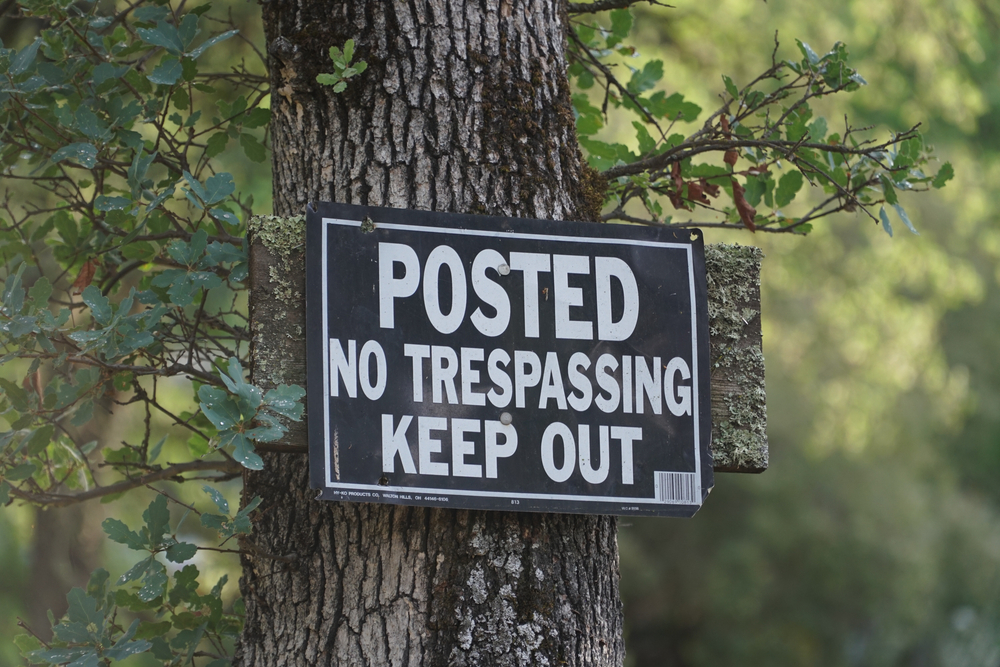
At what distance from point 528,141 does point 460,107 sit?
131mm

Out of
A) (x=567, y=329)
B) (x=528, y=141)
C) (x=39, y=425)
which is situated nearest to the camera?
(x=567, y=329)

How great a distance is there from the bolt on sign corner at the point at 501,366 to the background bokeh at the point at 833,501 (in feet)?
18.5

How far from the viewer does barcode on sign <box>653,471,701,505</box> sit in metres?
1.49

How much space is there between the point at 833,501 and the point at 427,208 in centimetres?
933

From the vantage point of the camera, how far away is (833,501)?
9852mm

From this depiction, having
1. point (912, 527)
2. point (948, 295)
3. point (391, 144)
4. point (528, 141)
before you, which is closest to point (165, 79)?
point (391, 144)

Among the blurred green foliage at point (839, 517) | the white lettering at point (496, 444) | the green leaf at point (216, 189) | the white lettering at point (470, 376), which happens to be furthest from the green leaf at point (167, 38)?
the blurred green foliage at point (839, 517)

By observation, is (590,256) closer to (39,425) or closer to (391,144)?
(391,144)

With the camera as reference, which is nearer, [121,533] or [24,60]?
[121,533]

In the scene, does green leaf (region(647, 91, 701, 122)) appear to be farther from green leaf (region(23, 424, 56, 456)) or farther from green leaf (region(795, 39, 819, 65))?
green leaf (region(23, 424, 56, 456))

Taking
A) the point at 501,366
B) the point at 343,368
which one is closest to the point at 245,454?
the point at 343,368

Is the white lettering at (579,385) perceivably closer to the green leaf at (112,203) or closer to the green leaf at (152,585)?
the green leaf at (152,585)

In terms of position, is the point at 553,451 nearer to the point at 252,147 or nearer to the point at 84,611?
the point at 84,611

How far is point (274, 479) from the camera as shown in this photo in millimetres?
1650
